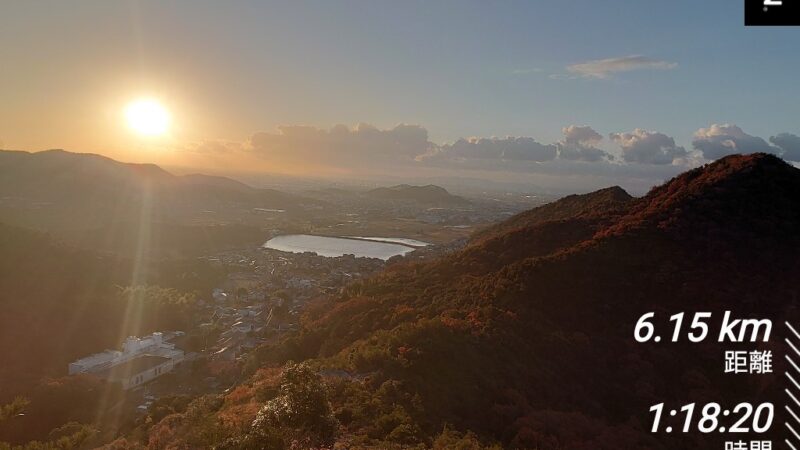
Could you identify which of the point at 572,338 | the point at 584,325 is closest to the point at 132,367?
the point at 572,338

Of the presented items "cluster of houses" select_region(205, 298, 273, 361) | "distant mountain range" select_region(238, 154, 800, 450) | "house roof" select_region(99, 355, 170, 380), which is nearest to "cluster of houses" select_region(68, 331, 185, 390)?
"house roof" select_region(99, 355, 170, 380)

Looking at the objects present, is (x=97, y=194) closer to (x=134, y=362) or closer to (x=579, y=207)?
(x=134, y=362)

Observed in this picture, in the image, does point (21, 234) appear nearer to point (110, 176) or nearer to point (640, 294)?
point (640, 294)

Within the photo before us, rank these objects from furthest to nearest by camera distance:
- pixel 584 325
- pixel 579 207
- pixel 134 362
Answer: pixel 579 207 < pixel 134 362 < pixel 584 325

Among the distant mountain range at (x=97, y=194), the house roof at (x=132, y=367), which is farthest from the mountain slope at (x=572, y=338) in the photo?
the distant mountain range at (x=97, y=194)

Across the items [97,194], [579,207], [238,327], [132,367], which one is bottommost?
[238,327]

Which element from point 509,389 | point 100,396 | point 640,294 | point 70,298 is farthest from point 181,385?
point 640,294

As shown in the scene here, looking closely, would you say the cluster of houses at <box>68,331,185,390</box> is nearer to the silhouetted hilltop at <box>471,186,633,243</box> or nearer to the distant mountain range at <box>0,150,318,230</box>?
the silhouetted hilltop at <box>471,186,633,243</box>

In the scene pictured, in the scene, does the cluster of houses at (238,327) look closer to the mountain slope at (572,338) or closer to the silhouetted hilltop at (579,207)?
the mountain slope at (572,338)
